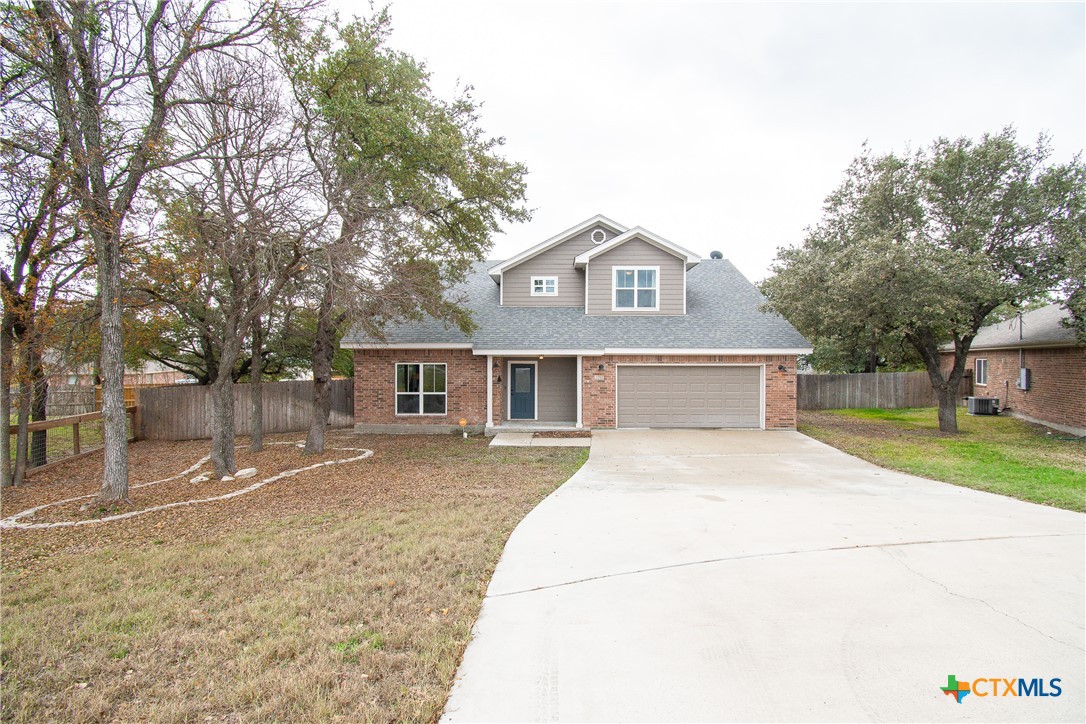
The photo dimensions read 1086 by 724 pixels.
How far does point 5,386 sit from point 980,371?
102 feet

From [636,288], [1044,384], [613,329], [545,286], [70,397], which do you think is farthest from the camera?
[545,286]

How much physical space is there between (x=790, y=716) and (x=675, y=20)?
1240cm

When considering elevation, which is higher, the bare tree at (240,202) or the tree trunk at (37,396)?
the bare tree at (240,202)

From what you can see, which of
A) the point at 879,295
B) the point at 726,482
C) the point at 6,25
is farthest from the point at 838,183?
the point at 6,25

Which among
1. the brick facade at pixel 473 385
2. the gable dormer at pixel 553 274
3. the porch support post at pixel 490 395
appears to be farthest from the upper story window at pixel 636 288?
the porch support post at pixel 490 395

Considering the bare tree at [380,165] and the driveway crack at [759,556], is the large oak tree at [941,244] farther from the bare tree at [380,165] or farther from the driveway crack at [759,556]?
the bare tree at [380,165]

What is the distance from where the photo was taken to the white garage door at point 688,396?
14.8 meters

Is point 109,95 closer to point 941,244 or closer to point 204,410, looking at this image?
point 204,410

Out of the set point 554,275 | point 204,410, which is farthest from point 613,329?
point 204,410

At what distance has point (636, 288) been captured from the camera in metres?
16.0

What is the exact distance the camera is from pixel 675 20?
1084 cm

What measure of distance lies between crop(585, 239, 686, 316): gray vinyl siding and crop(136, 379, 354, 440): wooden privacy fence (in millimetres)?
9493

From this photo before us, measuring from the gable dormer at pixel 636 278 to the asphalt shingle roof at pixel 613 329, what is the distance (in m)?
0.34

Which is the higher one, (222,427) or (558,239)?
(558,239)
